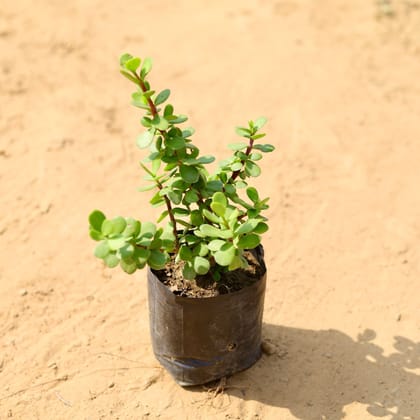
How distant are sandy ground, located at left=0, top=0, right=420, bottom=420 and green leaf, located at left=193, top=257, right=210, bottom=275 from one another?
2.59ft

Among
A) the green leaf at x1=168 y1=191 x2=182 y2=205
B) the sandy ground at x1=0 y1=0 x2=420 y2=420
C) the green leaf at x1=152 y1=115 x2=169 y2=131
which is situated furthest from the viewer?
the sandy ground at x1=0 y1=0 x2=420 y2=420

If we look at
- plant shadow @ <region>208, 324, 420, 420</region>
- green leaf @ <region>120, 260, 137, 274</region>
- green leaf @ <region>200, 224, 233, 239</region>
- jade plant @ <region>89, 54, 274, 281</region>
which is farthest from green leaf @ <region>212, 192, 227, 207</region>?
plant shadow @ <region>208, 324, 420, 420</region>

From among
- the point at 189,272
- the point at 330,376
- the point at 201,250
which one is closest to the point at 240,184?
the point at 201,250

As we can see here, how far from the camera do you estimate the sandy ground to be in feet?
10.9

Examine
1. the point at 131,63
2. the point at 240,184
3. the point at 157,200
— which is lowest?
the point at 157,200

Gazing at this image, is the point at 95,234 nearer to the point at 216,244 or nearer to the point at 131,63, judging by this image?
the point at 216,244

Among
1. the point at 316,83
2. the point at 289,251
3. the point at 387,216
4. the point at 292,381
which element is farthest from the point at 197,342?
the point at 316,83

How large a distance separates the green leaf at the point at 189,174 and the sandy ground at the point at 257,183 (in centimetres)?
113

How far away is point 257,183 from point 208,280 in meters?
1.63

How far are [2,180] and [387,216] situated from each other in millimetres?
2627

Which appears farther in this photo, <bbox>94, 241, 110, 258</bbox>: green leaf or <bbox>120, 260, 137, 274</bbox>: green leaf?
<bbox>120, 260, 137, 274</bbox>: green leaf

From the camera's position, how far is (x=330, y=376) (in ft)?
11.1

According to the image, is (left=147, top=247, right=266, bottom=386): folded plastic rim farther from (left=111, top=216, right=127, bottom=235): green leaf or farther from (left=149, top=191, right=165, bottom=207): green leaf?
(left=111, top=216, right=127, bottom=235): green leaf

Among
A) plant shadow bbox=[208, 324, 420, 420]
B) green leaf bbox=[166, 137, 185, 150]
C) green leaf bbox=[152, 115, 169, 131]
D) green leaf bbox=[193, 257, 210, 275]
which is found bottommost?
plant shadow bbox=[208, 324, 420, 420]
